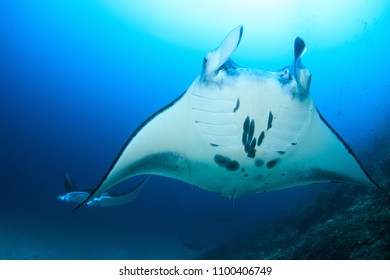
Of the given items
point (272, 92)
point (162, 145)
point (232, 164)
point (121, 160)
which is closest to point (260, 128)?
point (272, 92)

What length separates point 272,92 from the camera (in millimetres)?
2186

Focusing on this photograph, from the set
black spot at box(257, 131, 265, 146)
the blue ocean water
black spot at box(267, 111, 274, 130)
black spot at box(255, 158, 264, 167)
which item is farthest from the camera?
the blue ocean water

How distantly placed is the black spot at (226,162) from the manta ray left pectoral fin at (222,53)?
2.93ft

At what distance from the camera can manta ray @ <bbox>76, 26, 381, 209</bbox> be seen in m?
2.18

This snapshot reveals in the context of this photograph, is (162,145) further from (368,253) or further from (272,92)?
(368,253)

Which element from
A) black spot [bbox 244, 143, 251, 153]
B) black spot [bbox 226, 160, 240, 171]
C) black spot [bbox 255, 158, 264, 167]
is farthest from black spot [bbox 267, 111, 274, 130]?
black spot [bbox 226, 160, 240, 171]

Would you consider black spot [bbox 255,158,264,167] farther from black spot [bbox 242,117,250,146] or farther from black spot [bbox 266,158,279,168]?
black spot [bbox 242,117,250,146]

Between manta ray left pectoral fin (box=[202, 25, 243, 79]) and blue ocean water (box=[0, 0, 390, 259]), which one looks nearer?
manta ray left pectoral fin (box=[202, 25, 243, 79])

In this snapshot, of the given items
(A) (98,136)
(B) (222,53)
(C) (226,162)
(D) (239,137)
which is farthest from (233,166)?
(A) (98,136)

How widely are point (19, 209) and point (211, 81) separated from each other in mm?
43245

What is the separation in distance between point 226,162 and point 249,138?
0.41 m

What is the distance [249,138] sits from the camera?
2.45 meters

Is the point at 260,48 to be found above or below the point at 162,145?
above

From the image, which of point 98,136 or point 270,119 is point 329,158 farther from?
point 98,136
